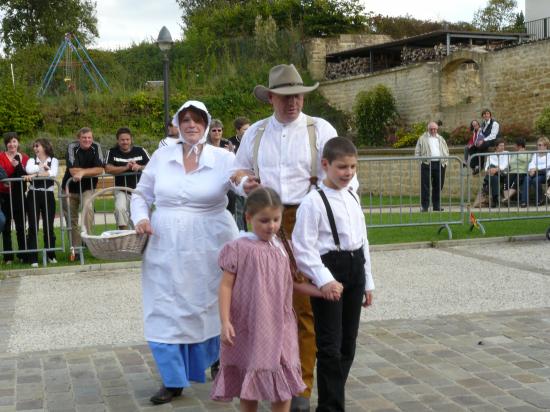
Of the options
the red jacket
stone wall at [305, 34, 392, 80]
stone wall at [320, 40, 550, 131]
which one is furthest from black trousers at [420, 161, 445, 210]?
stone wall at [305, 34, 392, 80]

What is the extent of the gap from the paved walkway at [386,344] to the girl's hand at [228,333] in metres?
0.93

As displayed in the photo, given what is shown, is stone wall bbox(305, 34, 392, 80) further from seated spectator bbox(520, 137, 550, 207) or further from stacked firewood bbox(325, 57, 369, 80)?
seated spectator bbox(520, 137, 550, 207)

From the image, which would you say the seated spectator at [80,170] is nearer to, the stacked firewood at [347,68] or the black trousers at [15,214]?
the black trousers at [15,214]

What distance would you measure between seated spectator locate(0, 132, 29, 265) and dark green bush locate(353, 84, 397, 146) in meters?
20.7

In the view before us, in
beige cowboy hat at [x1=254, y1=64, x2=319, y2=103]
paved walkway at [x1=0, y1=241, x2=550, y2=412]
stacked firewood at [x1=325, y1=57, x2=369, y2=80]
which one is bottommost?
paved walkway at [x1=0, y1=241, x2=550, y2=412]

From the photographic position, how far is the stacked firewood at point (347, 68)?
36.1m

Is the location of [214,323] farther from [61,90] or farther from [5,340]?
[61,90]

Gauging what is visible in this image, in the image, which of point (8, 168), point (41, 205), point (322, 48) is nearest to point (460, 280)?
point (41, 205)

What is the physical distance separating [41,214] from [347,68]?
27263 millimetres

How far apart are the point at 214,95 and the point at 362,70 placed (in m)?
7.03

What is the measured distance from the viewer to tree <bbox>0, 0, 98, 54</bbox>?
154 ft

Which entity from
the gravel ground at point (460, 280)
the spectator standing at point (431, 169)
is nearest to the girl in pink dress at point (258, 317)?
the gravel ground at point (460, 280)

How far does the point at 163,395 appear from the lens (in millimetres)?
5039

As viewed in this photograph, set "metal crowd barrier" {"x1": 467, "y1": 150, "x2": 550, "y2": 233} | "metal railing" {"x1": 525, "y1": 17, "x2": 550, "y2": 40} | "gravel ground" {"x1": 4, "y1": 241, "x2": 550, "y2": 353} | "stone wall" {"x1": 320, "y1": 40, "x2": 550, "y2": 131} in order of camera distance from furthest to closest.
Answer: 1. "metal railing" {"x1": 525, "y1": 17, "x2": 550, "y2": 40}
2. "stone wall" {"x1": 320, "y1": 40, "x2": 550, "y2": 131}
3. "metal crowd barrier" {"x1": 467, "y1": 150, "x2": 550, "y2": 233}
4. "gravel ground" {"x1": 4, "y1": 241, "x2": 550, "y2": 353}
